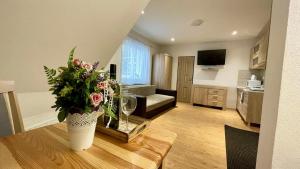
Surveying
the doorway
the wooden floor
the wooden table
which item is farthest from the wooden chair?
the doorway

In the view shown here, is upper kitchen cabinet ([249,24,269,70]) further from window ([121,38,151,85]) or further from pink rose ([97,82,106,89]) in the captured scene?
pink rose ([97,82,106,89])

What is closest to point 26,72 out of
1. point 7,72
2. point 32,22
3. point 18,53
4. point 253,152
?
point 7,72

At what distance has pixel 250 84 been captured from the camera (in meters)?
3.83

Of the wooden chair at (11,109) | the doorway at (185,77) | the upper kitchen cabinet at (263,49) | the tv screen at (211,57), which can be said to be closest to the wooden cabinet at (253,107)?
the upper kitchen cabinet at (263,49)

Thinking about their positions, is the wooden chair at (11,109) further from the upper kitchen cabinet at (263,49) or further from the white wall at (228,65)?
the white wall at (228,65)

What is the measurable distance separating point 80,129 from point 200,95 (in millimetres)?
5127

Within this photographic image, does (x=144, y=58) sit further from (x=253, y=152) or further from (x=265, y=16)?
→ (x=253, y=152)

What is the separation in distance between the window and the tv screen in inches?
81.5

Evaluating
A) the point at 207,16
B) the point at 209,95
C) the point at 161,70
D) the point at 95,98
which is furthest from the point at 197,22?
the point at 95,98

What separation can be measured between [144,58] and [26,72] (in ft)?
13.1

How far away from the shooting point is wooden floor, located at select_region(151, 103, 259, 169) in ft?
6.00

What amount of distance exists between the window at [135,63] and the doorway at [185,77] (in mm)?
1434

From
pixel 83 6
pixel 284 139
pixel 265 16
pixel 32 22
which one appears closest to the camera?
pixel 284 139

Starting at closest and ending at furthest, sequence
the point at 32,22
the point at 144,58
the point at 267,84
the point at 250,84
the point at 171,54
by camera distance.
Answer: the point at 267,84, the point at 32,22, the point at 250,84, the point at 144,58, the point at 171,54
